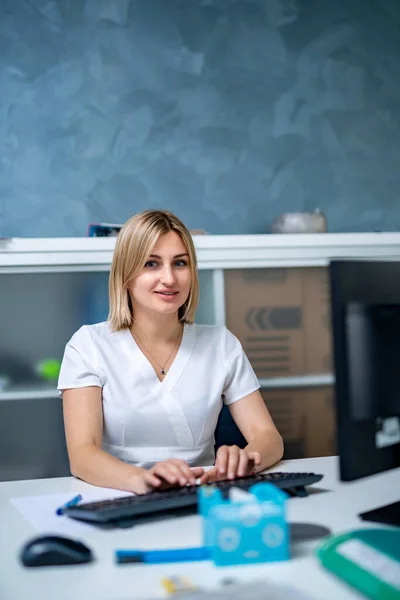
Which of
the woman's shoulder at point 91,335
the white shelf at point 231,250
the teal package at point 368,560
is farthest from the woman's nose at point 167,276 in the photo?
the teal package at point 368,560

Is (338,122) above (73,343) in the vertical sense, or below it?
above

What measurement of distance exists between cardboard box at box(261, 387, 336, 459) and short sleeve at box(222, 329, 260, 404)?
734mm

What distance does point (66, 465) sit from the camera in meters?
2.61

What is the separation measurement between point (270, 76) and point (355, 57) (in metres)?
0.38

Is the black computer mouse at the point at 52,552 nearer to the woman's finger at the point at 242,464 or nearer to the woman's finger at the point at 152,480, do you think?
the woman's finger at the point at 152,480

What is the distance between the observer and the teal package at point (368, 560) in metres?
0.83

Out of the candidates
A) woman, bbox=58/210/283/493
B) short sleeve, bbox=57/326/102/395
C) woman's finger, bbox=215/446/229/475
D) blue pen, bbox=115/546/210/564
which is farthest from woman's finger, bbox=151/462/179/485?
short sleeve, bbox=57/326/102/395

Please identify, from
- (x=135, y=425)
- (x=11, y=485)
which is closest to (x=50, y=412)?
(x=135, y=425)

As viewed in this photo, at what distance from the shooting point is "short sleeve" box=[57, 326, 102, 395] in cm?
183

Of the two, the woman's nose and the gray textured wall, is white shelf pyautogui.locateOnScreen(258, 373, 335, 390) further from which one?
the woman's nose

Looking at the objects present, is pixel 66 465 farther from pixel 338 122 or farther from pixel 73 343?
pixel 338 122

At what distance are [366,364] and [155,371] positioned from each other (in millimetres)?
937

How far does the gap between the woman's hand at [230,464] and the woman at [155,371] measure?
0.89ft

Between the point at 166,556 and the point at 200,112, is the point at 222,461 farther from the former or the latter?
the point at 200,112
